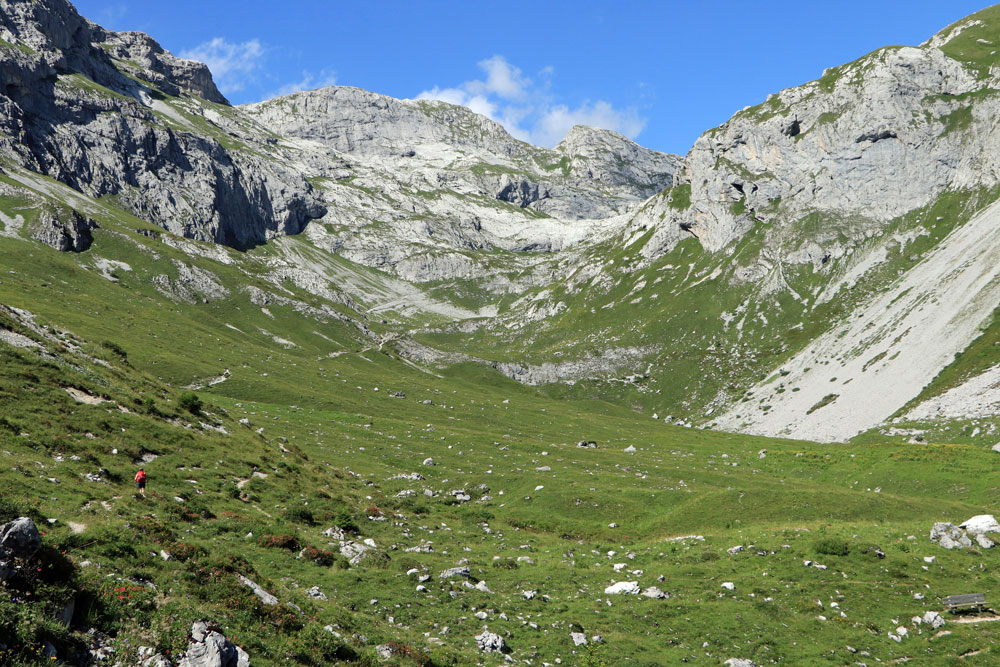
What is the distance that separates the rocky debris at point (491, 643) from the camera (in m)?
19.4

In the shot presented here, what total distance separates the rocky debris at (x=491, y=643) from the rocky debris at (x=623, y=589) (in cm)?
839

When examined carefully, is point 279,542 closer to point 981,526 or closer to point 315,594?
point 315,594

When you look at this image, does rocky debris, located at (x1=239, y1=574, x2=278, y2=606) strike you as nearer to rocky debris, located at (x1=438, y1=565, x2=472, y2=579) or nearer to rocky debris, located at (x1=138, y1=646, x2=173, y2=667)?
rocky debris, located at (x1=138, y1=646, x2=173, y2=667)

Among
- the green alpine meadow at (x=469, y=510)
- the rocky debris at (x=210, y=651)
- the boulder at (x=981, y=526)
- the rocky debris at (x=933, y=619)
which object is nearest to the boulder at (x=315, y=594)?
the green alpine meadow at (x=469, y=510)

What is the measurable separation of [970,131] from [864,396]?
132363mm

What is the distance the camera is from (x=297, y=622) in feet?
54.2

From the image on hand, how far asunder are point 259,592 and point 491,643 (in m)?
7.93

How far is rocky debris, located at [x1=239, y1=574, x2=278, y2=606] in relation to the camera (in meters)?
17.2

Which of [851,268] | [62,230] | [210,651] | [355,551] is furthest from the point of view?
[851,268]

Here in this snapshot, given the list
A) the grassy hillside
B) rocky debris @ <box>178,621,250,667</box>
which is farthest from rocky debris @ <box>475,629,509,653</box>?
rocky debris @ <box>178,621,250,667</box>

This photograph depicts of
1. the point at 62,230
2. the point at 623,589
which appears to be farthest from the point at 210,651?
the point at 62,230

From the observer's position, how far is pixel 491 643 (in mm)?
19578

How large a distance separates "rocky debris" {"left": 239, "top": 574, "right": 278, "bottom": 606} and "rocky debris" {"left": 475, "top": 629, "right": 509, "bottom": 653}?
708cm

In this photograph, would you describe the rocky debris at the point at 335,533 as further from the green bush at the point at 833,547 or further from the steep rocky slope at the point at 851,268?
→ the steep rocky slope at the point at 851,268
